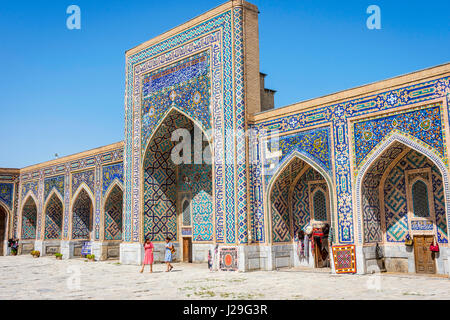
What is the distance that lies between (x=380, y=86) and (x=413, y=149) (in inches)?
54.6

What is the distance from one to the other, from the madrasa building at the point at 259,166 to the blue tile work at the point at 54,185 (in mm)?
2327

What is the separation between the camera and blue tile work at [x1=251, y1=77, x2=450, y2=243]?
8.42 m

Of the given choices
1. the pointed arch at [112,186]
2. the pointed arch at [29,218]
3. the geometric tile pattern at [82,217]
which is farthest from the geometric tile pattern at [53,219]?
the pointed arch at [112,186]

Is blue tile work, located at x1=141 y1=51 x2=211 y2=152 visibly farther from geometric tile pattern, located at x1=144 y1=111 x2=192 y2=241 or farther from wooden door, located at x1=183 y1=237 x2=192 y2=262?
wooden door, located at x1=183 y1=237 x2=192 y2=262

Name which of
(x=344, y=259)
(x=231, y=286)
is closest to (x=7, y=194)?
(x=231, y=286)

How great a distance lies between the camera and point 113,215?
1609 cm

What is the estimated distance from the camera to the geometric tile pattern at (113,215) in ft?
52.1

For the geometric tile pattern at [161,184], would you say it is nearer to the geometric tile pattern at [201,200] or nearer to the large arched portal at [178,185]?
the large arched portal at [178,185]

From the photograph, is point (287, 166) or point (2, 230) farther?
point (2, 230)

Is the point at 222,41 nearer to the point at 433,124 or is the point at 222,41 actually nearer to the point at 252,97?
the point at 252,97

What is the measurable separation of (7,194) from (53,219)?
10.0 ft

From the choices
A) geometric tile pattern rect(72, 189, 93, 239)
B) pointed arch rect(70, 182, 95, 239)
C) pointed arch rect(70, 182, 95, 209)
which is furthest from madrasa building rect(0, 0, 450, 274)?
geometric tile pattern rect(72, 189, 93, 239)

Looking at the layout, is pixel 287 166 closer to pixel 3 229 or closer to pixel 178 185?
pixel 178 185
